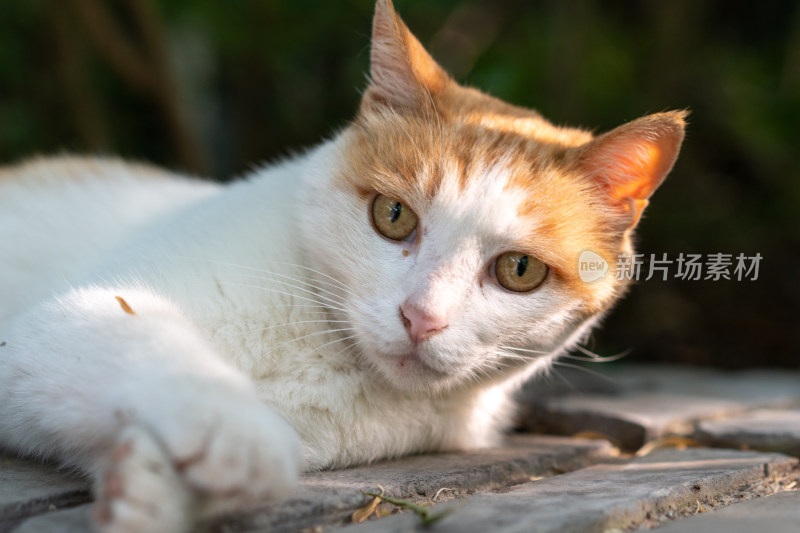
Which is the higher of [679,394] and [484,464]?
[679,394]

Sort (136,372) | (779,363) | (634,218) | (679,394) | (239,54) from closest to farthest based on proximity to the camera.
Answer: (136,372), (634,218), (679,394), (779,363), (239,54)

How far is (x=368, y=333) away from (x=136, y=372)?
1.89ft

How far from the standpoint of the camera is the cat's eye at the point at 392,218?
1.89 meters

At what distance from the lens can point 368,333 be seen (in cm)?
178

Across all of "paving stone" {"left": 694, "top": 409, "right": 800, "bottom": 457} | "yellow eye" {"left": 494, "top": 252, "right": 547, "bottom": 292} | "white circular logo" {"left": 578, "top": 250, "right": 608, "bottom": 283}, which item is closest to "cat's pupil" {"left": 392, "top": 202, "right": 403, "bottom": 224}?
"yellow eye" {"left": 494, "top": 252, "right": 547, "bottom": 292}

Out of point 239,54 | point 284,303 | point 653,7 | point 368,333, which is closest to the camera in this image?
point 368,333

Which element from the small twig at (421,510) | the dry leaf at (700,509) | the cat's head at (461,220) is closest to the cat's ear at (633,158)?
the cat's head at (461,220)

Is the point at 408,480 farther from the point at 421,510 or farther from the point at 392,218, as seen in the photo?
the point at 392,218

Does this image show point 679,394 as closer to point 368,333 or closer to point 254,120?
point 368,333

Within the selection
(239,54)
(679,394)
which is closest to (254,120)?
(239,54)

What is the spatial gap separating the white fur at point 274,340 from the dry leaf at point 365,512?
0.24 m

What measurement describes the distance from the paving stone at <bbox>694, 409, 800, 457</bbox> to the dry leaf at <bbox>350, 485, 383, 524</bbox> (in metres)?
1.40

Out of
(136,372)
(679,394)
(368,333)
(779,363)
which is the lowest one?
(136,372)

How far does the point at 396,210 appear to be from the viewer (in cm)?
192
